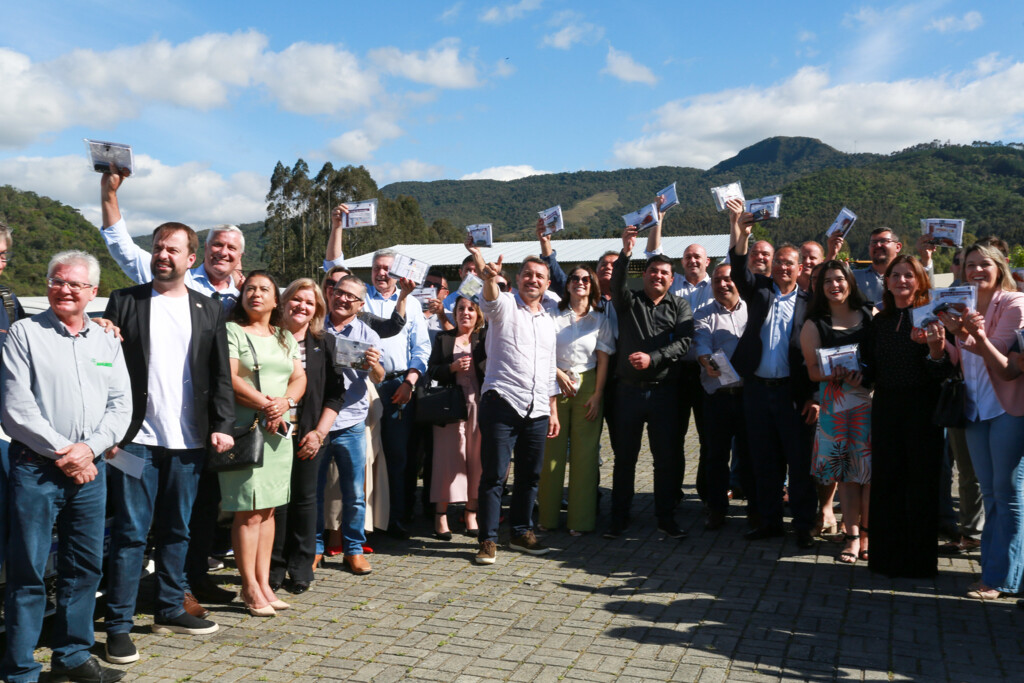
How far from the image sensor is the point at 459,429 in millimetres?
6695

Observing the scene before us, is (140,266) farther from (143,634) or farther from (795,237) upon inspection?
(795,237)

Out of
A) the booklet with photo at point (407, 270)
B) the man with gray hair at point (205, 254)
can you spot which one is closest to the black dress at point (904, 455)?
the booklet with photo at point (407, 270)

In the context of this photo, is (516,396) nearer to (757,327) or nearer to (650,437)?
(650,437)

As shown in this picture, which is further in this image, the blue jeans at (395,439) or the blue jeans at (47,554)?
the blue jeans at (395,439)

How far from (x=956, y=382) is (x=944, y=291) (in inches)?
26.3

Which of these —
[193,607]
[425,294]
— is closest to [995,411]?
[425,294]

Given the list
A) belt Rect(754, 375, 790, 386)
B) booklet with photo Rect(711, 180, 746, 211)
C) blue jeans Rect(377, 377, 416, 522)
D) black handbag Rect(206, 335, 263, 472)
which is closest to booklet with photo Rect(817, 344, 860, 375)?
belt Rect(754, 375, 790, 386)

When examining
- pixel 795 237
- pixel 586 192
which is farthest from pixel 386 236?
pixel 586 192

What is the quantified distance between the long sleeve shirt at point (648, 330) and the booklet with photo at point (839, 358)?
3.89ft

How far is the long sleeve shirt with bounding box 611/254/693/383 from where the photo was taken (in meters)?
6.43

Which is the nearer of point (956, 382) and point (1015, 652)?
point (1015, 652)

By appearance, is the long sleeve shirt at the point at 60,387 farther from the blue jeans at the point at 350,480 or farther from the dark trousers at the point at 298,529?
the blue jeans at the point at 350,480

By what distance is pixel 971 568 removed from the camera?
18.5 ft

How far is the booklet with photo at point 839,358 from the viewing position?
557 cm
